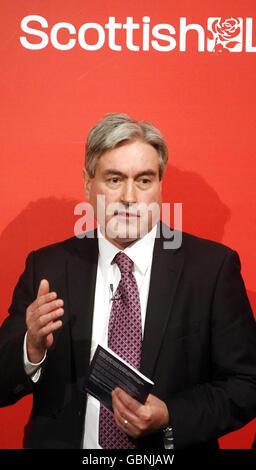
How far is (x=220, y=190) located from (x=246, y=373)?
34.6 inches

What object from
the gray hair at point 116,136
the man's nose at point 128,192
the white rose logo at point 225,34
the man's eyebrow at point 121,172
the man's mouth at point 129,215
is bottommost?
the man's mouth at point 129,215

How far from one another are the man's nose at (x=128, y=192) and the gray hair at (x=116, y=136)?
161 mm

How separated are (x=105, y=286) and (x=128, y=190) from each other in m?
0.41

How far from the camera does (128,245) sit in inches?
93.0

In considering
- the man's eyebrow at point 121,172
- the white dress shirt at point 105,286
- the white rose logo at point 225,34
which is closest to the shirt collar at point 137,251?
the white dress shirt at point 105,286

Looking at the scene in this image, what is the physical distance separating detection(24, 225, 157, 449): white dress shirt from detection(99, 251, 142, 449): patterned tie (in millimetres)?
39

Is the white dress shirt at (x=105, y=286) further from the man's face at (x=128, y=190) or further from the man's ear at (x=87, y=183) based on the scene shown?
the man's ear at (x=87, y=183)

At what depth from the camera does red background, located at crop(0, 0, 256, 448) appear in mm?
2578

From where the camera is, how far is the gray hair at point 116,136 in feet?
7.45

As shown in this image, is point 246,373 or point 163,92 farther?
point 163,92

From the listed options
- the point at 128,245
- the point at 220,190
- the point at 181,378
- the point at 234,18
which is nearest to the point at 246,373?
the point at 181,378

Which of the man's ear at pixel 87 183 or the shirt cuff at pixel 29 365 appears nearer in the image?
the shirt cuff at pixel 29 365

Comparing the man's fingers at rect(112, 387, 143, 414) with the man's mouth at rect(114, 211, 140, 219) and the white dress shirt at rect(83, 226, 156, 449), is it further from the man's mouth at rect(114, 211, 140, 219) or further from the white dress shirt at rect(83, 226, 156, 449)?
the man's mouth at rect(114, 211, 140, 219)
